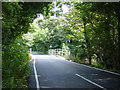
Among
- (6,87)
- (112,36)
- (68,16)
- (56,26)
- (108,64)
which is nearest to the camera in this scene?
(6,87)

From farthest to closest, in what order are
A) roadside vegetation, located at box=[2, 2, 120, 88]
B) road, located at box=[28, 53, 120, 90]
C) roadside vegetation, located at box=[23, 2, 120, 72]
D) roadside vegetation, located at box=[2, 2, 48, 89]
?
roadside vegetation, located at box=[23, 2, 120, 72] < road, located at box=[28, 53, 120, 90] < roadside vegetation, located at box=[2, 2, 120, 88] < roadside vegetation, located at box=[2, 2, 48, 89]

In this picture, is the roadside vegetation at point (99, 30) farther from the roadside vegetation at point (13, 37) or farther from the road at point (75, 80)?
the roadside vegetation at point (13, 37)

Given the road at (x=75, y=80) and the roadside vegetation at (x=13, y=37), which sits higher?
the roadside vegetation at (x=13, y=37)

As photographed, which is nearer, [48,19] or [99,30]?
[99,30]

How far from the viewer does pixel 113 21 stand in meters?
13.0

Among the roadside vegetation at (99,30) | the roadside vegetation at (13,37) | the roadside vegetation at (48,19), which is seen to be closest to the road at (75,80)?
the roadside vegetation at (48,19)

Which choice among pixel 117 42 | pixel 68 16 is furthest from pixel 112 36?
pixel 68 16

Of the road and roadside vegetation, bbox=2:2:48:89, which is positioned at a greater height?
roadside vegetation, bbox=2:2:48:89

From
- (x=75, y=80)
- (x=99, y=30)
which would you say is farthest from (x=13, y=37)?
(x=99, y=30)

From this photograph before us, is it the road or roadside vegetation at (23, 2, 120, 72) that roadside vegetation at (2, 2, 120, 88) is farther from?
the road

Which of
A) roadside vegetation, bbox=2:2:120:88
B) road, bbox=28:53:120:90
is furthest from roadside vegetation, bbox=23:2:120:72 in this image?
road, bbox=28:53:120:90

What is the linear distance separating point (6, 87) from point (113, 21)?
36.4ft

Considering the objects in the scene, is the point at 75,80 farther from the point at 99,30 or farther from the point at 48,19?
the point at 48,19

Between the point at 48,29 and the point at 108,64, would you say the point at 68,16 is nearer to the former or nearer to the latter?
the point at 108,64
